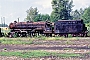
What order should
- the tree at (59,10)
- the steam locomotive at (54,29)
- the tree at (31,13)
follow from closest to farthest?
the steam locomotive at (54,29) → the tree at (59,10) → the tree at (31,13)

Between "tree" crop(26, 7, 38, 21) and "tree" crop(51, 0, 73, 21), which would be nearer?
"tree" crop(51, 0, 73, 21)

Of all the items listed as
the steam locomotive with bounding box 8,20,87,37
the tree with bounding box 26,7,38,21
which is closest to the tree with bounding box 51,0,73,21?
the tree with bounding box 26,7,38,21

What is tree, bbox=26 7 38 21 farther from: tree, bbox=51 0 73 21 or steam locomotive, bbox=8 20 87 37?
steam locomotive, bbox=8 20 87 37

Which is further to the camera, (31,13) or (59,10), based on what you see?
(31,13)

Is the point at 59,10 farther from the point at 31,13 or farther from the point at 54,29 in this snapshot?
the point at 54,29

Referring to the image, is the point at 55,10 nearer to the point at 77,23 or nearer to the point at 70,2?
the point at 70,2

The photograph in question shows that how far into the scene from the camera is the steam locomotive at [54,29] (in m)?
53.8

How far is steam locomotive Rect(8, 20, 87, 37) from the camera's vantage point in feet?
176

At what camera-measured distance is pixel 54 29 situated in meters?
54.5

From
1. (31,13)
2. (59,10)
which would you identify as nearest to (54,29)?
(59,10)

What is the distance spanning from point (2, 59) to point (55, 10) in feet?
328

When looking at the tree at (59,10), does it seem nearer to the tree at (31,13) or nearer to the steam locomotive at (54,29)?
the tree at (31,13)

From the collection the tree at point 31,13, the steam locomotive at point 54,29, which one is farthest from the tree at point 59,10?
the steam locomotive at point 54,29

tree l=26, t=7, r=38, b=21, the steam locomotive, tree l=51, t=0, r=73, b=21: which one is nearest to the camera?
the steam locomotive
